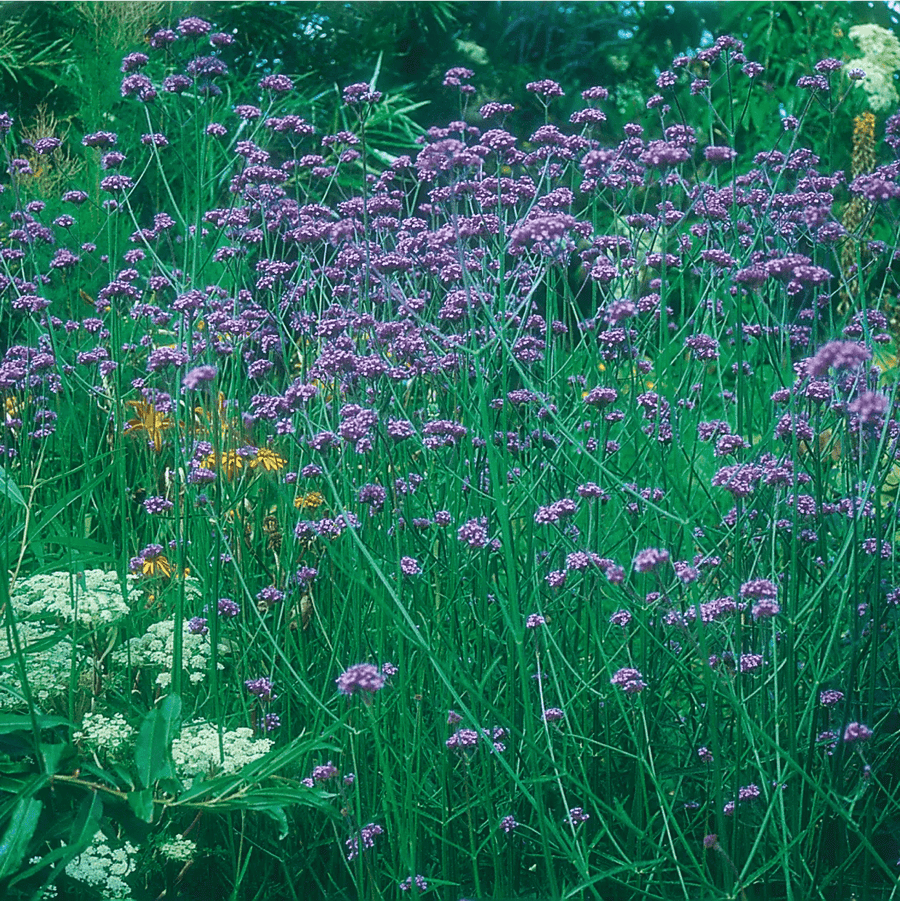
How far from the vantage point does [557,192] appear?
8.59 ft

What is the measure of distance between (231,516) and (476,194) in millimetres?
1086

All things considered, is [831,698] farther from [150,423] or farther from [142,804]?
[150,423]

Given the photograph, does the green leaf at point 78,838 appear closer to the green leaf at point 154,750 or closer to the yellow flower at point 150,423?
the green leaf at point 154,750

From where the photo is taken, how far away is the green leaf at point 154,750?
1.76 meters

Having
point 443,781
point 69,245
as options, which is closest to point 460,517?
point 443,781

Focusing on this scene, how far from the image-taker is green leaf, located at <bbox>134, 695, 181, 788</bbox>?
1.76 m

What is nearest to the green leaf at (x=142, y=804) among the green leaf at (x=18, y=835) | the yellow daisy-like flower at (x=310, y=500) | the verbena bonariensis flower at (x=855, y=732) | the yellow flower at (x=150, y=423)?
the green leaf at (x=18, y=835)

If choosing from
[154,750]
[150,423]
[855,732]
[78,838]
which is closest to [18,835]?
[78,838]

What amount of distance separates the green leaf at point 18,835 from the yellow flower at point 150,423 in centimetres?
172

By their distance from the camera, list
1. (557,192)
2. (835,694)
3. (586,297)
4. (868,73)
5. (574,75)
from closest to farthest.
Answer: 1. (835,694)
2. (557,192)
3. (868,73)
4. (586,297)
5. (574,75)

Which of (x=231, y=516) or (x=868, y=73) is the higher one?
(x=868, y=73)

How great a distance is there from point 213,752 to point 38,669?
0.43 m

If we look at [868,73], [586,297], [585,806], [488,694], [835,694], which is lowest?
[586,297]

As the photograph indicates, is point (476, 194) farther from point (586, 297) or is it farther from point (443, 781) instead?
point (586, 297)
